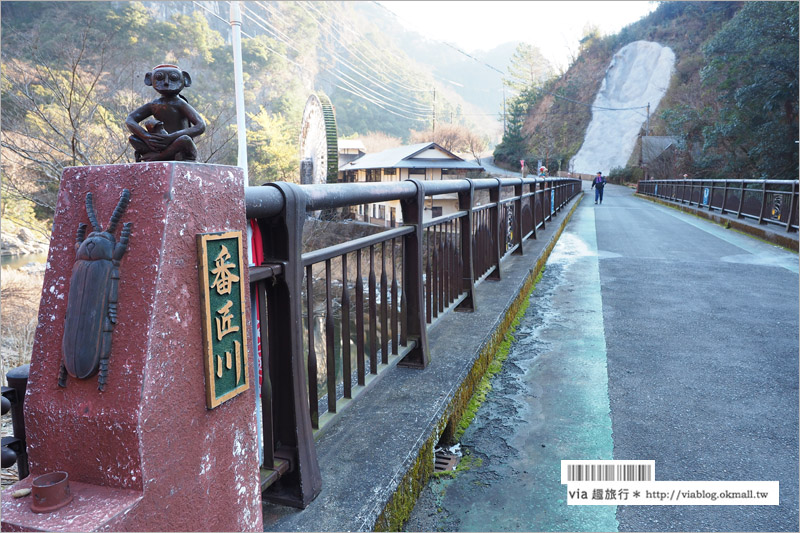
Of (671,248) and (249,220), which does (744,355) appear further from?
(671,248)

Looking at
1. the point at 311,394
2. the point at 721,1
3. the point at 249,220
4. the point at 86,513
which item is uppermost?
the point at 721,1

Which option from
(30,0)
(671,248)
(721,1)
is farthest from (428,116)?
(671,248)

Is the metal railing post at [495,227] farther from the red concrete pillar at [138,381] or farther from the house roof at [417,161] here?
the house roof at [417,161]

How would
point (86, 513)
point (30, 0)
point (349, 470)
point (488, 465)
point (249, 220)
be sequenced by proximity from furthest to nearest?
point (30, 0) → point (488, 465) → point (349, 470) → point (249, 220) → point (86, 513)

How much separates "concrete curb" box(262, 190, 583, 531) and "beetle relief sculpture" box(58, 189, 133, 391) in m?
0.84

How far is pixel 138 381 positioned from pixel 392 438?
4.27 ft

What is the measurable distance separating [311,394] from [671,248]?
8.61 meters

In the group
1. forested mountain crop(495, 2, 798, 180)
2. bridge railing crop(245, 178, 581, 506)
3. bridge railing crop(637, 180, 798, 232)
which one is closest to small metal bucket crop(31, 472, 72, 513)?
bridge railing crop(245, 178, 581, 506)

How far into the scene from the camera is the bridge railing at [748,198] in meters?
10.2

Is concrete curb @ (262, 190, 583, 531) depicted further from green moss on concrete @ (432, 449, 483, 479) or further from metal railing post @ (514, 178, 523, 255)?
metal railing post @ (514, 178, 523, 255)

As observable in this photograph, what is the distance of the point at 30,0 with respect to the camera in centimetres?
3297

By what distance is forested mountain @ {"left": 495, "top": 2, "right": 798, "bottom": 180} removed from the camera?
2067 cm

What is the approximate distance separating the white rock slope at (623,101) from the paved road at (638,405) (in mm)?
50868

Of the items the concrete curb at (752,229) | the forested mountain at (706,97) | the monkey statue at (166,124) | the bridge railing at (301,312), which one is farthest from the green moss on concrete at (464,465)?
the forested mountain at (706,97)
